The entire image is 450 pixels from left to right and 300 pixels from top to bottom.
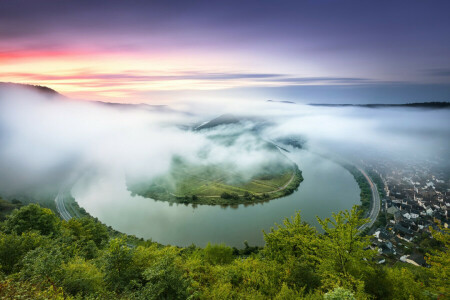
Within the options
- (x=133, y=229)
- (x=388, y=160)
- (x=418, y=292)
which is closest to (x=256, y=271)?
(x=418, y=292)

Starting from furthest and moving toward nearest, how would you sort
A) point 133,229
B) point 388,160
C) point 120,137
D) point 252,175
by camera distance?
point 120,137 < point 388,160 < point 252,175 < point 133,229

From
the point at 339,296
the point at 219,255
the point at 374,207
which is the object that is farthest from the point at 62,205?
the point at 374,207

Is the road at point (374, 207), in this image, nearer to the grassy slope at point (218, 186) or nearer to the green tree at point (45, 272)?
the grassy slope at point (218, 186)

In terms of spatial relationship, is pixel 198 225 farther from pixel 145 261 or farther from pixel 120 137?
pixel 120 137

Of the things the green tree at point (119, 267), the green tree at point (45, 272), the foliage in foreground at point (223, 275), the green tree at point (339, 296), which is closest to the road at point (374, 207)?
the foliage in foreground at point (223, 275)

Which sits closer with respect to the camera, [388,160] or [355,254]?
[355,254]

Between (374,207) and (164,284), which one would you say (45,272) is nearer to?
(164,284)

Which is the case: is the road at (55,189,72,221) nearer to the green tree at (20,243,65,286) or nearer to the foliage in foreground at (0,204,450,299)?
the foliage in foreground at (0,204,450,299)
